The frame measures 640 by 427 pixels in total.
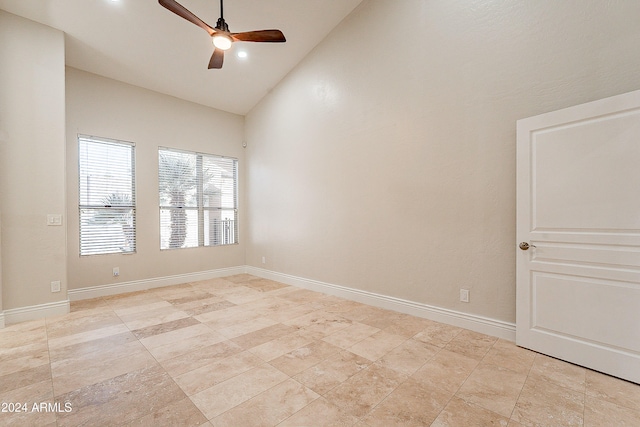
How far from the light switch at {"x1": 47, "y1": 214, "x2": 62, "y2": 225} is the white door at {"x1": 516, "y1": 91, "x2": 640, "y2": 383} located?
5.19 m

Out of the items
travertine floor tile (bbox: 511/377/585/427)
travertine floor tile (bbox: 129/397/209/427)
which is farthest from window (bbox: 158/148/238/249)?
travertine floor tile (bbox: 511/377/585/427)

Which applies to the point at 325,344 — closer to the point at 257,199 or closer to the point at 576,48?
the point at 576,48

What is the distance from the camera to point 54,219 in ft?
11.6

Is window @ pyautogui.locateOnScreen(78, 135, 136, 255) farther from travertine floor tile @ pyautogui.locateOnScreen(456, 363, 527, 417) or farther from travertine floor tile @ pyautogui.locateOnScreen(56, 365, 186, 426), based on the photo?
travertine floor tile @ pyautogui.locateOnScreen(456, 363, 527, 417)

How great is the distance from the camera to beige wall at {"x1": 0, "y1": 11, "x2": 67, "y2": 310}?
3.25 meters

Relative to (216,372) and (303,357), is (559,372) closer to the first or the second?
(303,357)

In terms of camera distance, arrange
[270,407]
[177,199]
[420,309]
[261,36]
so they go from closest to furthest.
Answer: [270,407] < [261,36] < [420,309] < [177,199]

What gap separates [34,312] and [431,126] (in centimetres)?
523

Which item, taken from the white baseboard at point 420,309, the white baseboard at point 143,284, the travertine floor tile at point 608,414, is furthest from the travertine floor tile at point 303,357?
the white baseboard at point 143,284

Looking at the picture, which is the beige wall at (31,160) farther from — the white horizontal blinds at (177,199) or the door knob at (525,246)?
the door knob at (525,246)

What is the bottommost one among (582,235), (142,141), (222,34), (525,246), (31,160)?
(525,246)

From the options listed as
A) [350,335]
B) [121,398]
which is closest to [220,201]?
[350,335]

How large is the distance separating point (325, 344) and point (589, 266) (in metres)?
2.29

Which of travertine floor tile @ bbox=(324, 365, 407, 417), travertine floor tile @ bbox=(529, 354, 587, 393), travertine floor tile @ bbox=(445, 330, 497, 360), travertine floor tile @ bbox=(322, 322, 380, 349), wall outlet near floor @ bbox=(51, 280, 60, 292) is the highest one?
wall outlet near floor @ bbox=(51, 280, 60, 292)
